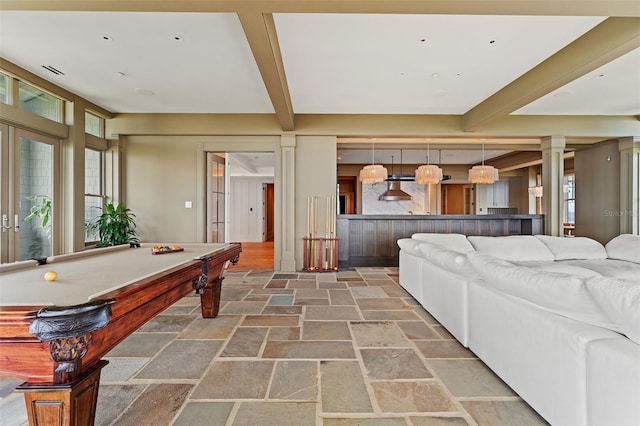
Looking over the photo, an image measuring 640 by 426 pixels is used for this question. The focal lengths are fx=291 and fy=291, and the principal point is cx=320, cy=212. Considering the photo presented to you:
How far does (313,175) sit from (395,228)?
1967mm

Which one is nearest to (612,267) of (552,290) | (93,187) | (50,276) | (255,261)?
(552,290)

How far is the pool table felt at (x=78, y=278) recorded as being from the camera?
1.20 m

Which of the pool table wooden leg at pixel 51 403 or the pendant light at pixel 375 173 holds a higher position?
the pendant light at pixel 375 173

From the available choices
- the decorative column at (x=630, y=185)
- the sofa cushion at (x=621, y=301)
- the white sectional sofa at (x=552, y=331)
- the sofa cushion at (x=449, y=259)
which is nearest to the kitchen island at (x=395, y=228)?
the decorative column at (x=630, y=185)

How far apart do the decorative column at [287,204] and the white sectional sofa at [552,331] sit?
3106 mm

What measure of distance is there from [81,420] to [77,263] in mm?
1342

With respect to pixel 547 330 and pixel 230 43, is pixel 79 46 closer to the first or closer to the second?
pixel 230 43

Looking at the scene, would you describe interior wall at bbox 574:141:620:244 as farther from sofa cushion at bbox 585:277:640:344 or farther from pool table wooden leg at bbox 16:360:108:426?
pool table wooden leg at bbox 16:360:108:426

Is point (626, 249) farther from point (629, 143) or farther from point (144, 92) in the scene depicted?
point (144, 92)

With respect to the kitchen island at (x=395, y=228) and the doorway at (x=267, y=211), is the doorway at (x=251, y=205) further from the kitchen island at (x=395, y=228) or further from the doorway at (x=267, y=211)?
the kitchen island at (x=395, y=228)

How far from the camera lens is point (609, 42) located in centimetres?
273

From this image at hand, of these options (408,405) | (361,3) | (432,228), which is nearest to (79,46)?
(361,3)

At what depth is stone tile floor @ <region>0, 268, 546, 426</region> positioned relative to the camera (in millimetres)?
1521

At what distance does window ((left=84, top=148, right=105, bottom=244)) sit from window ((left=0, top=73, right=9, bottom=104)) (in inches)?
57.7
